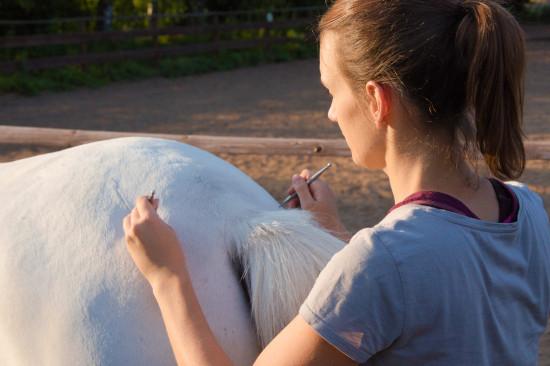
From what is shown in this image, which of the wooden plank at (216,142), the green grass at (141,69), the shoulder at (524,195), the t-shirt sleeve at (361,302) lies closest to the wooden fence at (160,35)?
the green grass at (141,69)

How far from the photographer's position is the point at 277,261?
1.17 metres

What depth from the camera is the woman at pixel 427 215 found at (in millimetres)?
875

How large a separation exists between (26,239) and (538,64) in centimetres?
1443

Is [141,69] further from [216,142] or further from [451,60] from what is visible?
[451,60]

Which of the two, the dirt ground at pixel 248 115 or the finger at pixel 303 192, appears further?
the dirt ground at pixel 248 115

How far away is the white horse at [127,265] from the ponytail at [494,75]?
363 mm

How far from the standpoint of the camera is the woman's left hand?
107 cm

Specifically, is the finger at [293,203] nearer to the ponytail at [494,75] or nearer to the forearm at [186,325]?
the forearm at [186,325]

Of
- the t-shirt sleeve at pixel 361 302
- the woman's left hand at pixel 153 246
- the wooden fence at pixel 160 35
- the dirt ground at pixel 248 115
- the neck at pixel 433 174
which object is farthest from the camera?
the wooden fence at pixel 160 35

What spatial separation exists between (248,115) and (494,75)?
340 inches

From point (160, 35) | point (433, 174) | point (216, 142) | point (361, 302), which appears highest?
point (433, 174)

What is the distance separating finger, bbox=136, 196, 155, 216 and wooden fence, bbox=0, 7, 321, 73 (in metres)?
10.6

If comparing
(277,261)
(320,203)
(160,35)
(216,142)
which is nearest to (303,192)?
(320,203)

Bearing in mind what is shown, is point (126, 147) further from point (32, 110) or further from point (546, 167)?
point (32, 110)
